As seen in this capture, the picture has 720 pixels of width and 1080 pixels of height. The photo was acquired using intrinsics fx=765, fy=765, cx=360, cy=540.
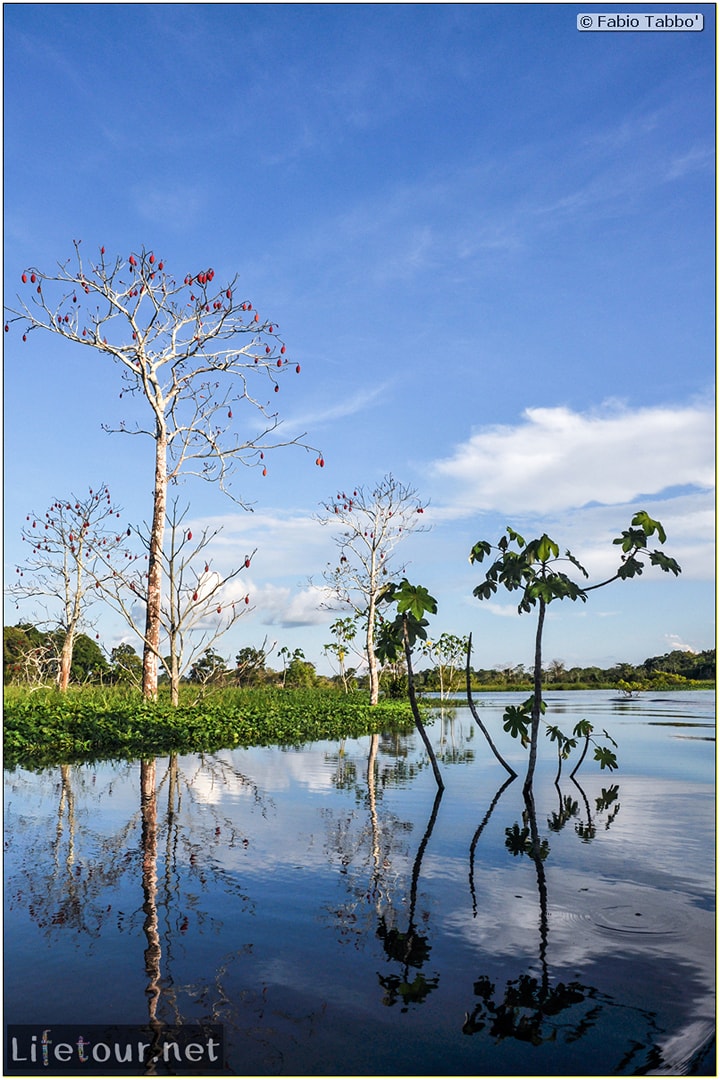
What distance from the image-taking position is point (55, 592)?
1030 inches

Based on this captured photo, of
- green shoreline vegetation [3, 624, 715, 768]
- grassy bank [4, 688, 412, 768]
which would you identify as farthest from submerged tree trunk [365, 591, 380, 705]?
grassy bank [4, 688, 412, 768]

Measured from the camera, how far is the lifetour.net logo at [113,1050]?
10.8ft

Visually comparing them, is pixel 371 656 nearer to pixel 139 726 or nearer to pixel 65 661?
pixel 65 661

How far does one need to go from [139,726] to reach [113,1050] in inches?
463

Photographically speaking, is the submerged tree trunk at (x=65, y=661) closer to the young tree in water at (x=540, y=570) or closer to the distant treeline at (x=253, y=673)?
the distant treeline at (x=253, y=673)

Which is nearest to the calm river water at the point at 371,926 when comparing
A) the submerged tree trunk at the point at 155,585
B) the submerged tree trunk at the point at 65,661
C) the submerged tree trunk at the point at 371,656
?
the submerged tree trunk at the point at 155,585

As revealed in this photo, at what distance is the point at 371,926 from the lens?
4.93 m

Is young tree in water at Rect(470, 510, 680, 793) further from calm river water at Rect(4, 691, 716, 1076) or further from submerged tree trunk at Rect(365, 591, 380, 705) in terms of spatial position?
submerged tree trunk at Rect(365, 591, 380, 705)

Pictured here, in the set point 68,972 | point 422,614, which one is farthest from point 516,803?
point 68,972

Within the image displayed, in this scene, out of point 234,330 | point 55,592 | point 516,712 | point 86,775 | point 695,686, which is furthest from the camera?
point 695,686

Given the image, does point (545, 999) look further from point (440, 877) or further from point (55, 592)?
point (55, 592)

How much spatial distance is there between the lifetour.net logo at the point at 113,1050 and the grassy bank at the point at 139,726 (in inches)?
375

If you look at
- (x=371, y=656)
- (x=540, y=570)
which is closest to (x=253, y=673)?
(x=371, y=656)

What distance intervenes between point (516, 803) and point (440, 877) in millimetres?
3940
